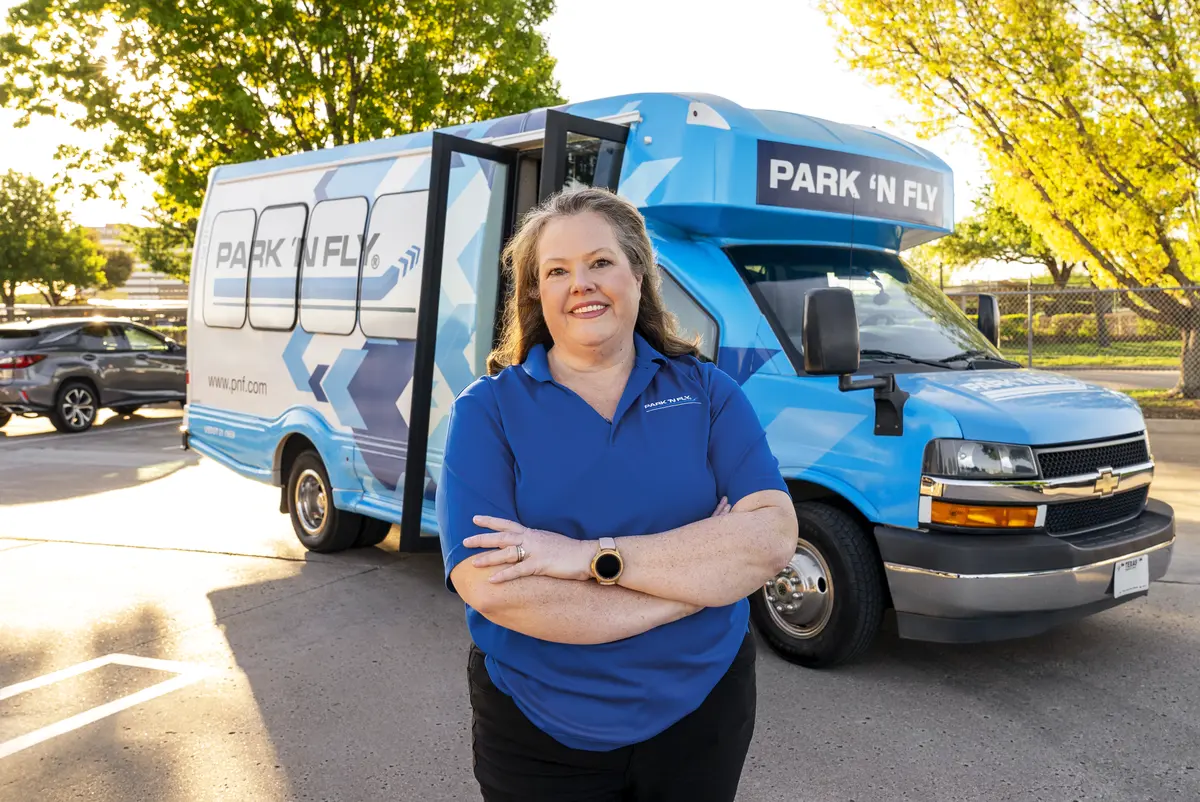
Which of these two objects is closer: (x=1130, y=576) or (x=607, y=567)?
(x=607, y=567)

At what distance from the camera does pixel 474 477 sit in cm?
208

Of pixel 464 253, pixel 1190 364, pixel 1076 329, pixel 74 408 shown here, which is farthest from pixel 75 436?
pixel 1076 329

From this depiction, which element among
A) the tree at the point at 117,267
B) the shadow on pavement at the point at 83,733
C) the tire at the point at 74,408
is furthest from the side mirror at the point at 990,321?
the tree at the point at 117,267

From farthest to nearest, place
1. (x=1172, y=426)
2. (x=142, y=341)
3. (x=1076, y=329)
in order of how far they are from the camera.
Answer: (x=1076, y=329), (x=142, y=341), (x=1172, y=426)

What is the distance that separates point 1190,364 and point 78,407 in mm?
16852

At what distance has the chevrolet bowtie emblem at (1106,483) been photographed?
4.69 m

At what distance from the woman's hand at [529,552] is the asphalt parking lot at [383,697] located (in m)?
2.12

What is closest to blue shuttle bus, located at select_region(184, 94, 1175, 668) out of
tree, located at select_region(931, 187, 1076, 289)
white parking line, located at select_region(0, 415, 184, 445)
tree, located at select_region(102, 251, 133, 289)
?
white parking line, located at select_region(0, 415, 184, 445)

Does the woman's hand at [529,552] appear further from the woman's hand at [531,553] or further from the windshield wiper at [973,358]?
the windshield wiper at [973,358]

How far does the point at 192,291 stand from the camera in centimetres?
872

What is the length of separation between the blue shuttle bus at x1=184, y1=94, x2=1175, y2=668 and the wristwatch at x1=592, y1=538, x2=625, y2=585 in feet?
8.84

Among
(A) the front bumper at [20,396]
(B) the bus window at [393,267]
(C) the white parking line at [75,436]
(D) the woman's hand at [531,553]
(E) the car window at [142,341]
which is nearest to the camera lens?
(D) the woman's hand at [531,553]

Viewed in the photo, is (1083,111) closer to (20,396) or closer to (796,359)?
(796,359)

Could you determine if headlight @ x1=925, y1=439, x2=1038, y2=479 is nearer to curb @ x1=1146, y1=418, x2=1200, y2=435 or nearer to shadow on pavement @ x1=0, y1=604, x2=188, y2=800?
shadow on pavement @ x1=0, y1=604, x2=188, y2=800
